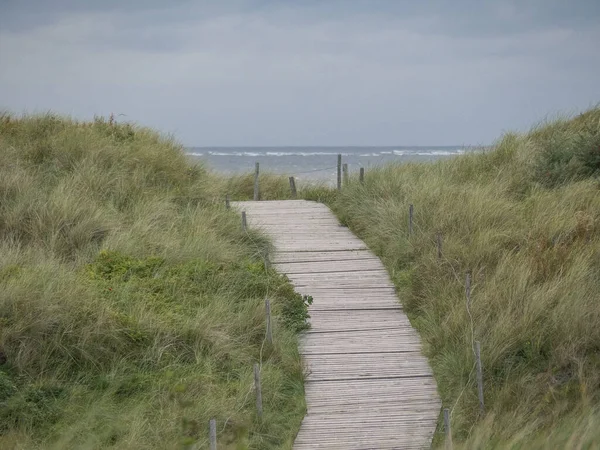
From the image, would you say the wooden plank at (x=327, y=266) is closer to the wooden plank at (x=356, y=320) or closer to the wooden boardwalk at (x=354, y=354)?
the wooden boardwalk at (x=354, y=354)

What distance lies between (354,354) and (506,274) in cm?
214

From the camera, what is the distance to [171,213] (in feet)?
44.9

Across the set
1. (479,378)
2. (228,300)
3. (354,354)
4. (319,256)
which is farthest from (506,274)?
(319,256)

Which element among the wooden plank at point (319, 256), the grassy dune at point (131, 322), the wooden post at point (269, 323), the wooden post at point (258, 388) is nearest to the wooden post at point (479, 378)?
the grassy dune at point (131, 322)

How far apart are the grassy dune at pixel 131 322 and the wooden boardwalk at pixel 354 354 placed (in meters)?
0.26

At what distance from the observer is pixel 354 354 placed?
392 inches

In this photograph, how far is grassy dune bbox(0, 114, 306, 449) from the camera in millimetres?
8031

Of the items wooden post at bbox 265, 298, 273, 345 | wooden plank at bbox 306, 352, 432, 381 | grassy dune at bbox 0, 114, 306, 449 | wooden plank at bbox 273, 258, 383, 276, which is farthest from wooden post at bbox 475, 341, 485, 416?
wooden plank at bbox 273, 258, 383, 276

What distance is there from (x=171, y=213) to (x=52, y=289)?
4317mm

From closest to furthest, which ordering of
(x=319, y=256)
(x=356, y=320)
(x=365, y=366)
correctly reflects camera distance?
(x=365, y=366) → (x=356, y=320) → (x=319, y=256)

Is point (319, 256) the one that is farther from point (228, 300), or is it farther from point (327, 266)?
point (228, 300)

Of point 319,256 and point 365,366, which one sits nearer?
point 365,366

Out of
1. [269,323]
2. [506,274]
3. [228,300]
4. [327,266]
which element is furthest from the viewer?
[327,266]

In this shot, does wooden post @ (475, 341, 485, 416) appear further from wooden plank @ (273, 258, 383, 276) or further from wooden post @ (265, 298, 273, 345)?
wooden plank @ (273, 258, 383, 276)
